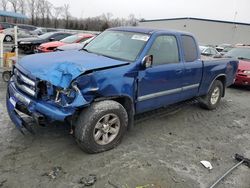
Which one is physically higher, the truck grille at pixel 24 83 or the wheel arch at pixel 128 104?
the truck grille at pixel 24 83

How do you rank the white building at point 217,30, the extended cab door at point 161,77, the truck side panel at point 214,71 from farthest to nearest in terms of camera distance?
the white building at point 217,30 → the truck side panel at point 214,71 → the extended cab door at point 161,77

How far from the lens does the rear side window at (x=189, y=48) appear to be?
5.57m

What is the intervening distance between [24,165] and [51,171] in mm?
403

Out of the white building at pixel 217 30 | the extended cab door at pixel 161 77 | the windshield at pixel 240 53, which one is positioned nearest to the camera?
the extended cab door at pixel 161 77

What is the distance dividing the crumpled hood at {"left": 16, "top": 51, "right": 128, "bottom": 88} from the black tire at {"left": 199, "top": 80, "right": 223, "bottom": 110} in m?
3.19

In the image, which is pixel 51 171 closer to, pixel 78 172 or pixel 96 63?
pixel 78 172

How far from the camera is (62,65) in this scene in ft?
12.8

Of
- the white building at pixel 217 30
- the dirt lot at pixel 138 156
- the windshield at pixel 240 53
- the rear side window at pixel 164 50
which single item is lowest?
the dirt lot at pixel 138 156

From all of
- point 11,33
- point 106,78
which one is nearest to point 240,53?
point 106,78

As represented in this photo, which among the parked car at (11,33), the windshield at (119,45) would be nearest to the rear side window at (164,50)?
the windshield at (119,45)

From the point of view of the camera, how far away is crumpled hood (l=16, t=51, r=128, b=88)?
367 centimetres

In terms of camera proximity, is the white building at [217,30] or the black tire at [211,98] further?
the white building at [217,30]

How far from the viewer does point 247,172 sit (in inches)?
159

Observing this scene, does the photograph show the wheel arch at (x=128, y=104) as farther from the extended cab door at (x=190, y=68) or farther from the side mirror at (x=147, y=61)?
the extended cab door at (x=190, y=68)
